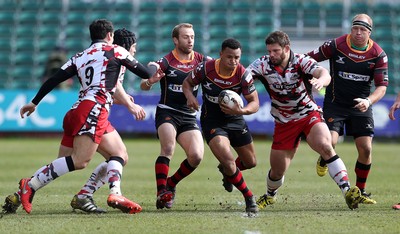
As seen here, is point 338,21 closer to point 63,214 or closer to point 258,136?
point 258,136

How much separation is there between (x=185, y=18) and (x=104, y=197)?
1717 cm

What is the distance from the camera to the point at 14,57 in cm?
2761

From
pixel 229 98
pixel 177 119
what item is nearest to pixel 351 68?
pixel 229 98

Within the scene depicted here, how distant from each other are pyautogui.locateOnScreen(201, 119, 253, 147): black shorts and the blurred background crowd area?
1614 cm

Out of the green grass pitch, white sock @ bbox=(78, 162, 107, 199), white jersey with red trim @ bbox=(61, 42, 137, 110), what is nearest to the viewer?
the green grass pitch

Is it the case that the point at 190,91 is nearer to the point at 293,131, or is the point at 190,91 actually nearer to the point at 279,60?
the point at 279,60

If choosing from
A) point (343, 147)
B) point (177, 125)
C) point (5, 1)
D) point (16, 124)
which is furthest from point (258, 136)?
point (177, 125)

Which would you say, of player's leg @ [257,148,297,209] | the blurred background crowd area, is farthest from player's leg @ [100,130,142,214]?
the blurred background crowd area

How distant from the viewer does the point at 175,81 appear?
1098 cm

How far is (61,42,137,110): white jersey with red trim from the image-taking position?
942cm

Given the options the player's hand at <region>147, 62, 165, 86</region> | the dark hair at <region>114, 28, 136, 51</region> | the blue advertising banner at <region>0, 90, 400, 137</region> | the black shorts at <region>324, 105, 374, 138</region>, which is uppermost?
the dark hair at <region>114, 28, 136, 51</region>

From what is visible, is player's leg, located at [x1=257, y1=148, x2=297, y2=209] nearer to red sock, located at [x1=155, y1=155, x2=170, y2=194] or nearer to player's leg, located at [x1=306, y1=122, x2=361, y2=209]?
player's leg, located at [x1=306, y1=122, x2=361, y2=209]

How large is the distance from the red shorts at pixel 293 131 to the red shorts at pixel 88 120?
229 centimetres

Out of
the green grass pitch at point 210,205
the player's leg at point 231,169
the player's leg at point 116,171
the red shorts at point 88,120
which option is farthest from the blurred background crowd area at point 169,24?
the red shorts at point 88,120
